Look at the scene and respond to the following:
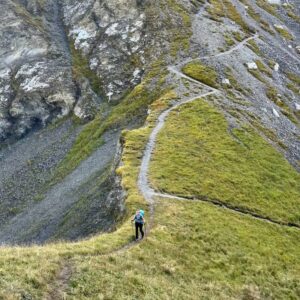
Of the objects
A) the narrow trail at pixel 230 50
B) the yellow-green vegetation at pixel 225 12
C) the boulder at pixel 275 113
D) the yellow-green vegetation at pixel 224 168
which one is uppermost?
the yellow-green vegetation at pixel 224 168

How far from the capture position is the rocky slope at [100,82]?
73.1 metres

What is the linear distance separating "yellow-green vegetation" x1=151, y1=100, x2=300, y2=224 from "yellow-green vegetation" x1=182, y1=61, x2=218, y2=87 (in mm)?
21438

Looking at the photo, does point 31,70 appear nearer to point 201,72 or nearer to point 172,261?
point 201,72

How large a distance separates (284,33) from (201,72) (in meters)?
62.6

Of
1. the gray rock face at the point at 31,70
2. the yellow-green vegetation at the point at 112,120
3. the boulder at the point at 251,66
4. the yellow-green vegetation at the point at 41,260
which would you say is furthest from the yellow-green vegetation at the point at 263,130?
the gray rock face at the point at 31,70

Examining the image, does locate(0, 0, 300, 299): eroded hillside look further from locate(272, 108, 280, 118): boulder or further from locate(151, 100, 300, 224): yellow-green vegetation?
locate(272, 108, 280, 118): boulder

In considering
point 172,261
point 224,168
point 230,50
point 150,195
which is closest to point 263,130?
point 224,168

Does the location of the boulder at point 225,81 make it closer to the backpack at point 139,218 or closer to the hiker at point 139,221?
the hiker at point 139,221

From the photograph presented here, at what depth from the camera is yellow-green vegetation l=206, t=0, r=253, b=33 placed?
143 metres

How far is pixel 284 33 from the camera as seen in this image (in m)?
150

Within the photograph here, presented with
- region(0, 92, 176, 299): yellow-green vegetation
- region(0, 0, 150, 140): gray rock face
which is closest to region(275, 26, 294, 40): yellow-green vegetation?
region(0, 0, 150, 140): gray rock face

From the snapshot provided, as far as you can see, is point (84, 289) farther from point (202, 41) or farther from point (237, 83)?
point (202, 41)

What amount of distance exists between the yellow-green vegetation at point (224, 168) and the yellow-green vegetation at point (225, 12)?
74.2 metres

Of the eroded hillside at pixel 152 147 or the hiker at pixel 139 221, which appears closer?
the eroded hillside at pixel 152 147
